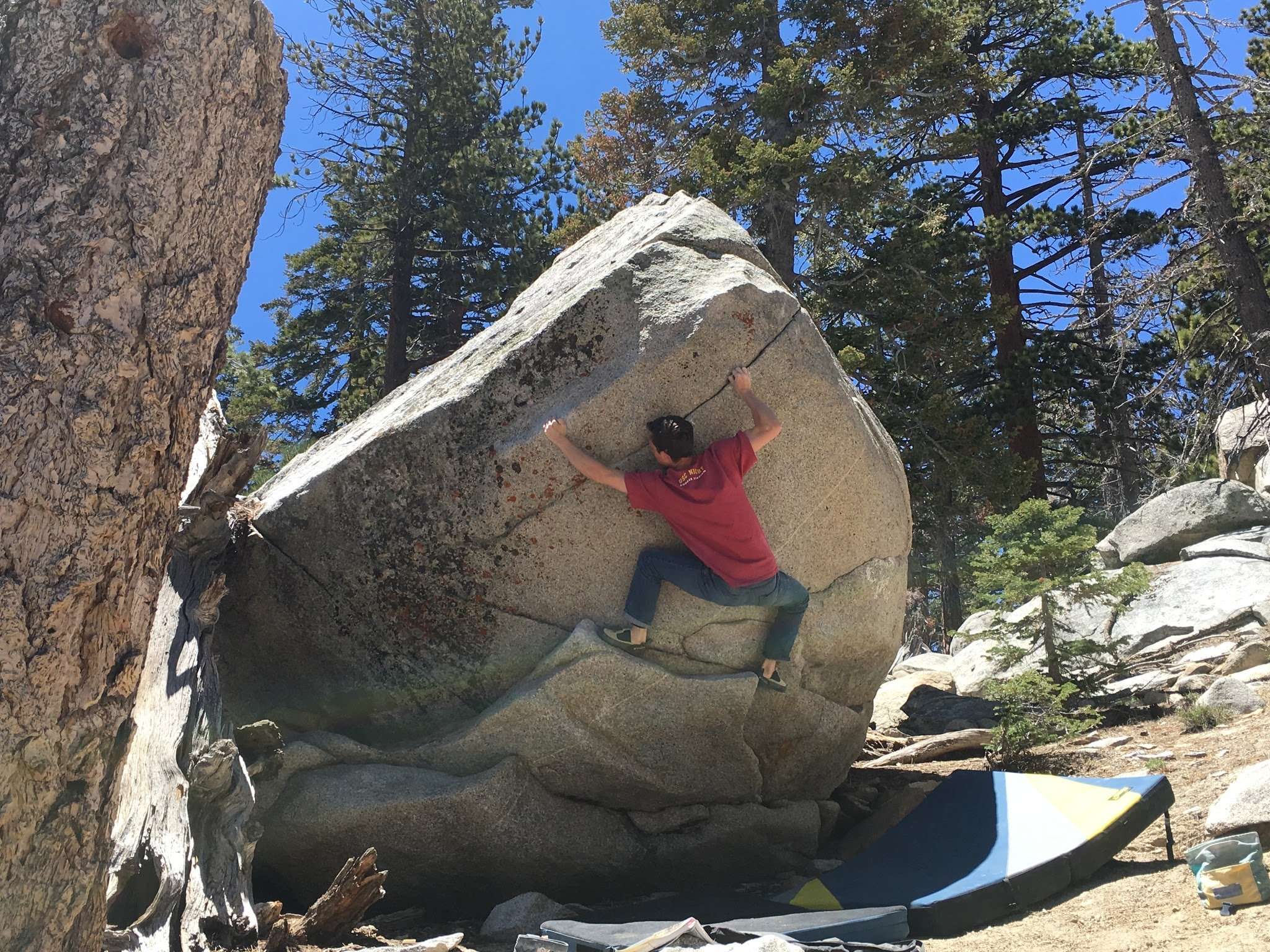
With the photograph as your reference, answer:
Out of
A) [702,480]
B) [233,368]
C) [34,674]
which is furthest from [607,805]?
[233,368]

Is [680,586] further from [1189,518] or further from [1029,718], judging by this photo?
[1189,518]

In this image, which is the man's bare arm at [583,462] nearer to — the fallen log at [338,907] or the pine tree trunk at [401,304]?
the fallen log at [338,907]

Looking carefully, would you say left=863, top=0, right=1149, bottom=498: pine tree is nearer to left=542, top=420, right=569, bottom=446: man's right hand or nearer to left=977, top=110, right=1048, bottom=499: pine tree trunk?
left=977, top=110, right=1048, bottom=499: pine tree trunk

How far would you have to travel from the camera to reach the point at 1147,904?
523cm

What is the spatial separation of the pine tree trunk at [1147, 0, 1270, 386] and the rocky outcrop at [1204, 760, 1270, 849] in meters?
10.2

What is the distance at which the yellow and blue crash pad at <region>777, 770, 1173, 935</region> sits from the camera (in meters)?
5.68

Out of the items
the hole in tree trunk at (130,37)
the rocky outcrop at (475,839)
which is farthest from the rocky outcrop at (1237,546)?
the hole in tree trunk at (130,37)

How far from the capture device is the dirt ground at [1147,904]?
4641 mm

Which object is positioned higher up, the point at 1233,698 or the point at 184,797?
the point at 184,797

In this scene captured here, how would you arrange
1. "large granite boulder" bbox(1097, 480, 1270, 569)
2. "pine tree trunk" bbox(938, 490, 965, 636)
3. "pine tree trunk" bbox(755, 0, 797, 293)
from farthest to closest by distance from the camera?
"pine tree trunk" bbox(938, 490, 965, 636) → "pine tree trunk" bbox(755, 0, 797, 293) → "large granite boulder" bbox(1097, 480, 1270, 569)

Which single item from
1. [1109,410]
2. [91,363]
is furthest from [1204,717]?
[1109,410]

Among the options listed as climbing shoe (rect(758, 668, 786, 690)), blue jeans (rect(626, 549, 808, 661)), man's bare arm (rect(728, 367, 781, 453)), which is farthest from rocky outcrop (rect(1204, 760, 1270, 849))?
man's bare arm (rect(728, 367, 781, 453))

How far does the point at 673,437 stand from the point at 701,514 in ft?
1.60

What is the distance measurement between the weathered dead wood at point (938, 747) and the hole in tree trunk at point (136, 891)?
6297 mm
